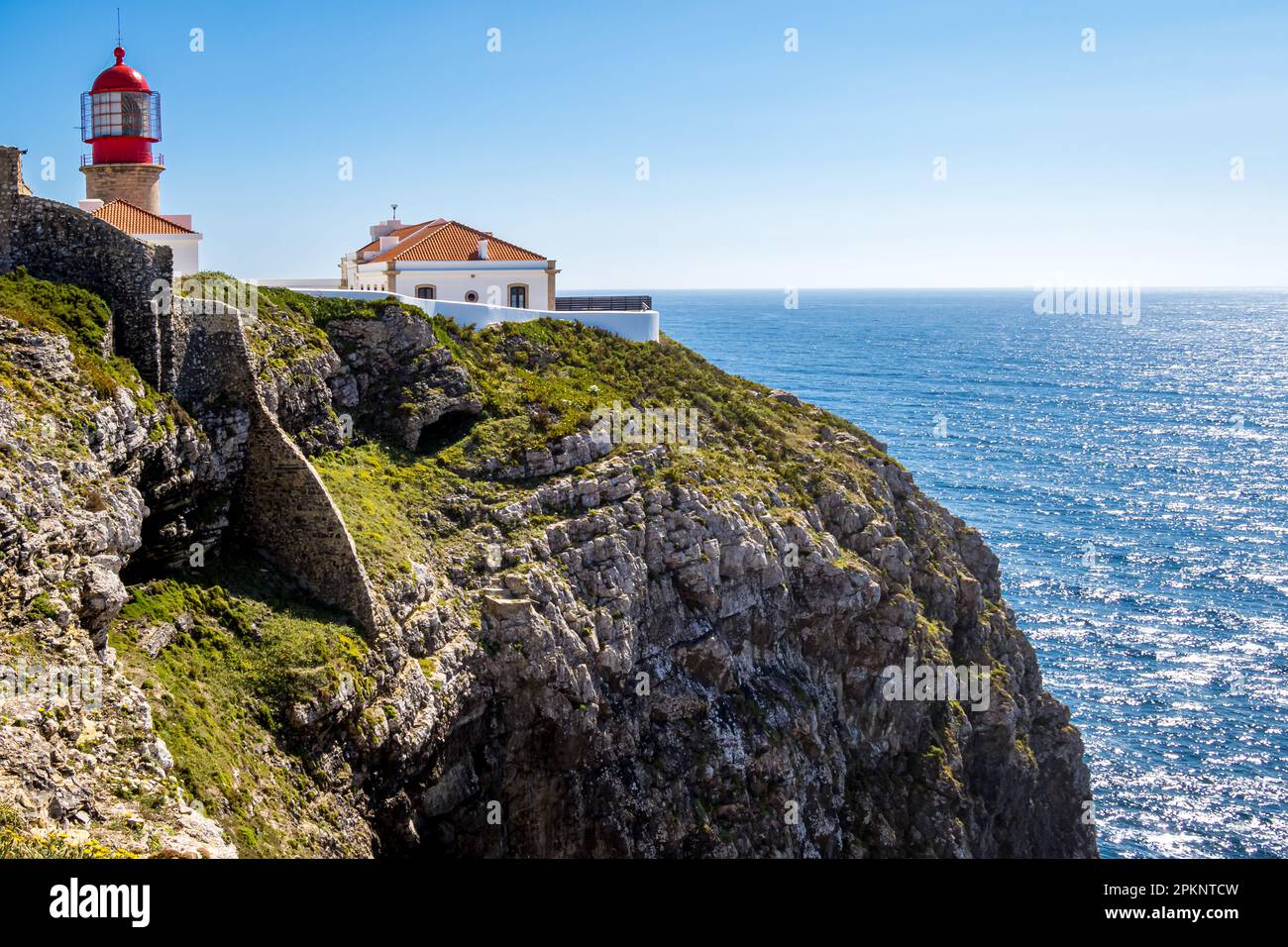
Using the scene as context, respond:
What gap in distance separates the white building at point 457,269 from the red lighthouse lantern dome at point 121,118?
9.74 meters

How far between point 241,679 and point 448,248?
2930cm

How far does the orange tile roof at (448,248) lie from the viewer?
49.4 meters

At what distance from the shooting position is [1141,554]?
77.4 meters

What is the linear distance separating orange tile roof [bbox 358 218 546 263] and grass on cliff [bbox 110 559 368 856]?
78.0 ft

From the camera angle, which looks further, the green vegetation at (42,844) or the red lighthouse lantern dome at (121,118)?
the red lighthouse lantern dome at (121,118)

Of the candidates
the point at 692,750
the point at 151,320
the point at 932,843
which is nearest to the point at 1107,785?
the point at 932,843

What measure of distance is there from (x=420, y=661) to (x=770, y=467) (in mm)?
19699

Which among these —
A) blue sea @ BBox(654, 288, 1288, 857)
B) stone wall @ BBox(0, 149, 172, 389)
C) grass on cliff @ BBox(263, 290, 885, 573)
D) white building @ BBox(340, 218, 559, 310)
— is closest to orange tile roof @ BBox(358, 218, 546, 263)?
white building @ BBox(340, 218, 559, 310)

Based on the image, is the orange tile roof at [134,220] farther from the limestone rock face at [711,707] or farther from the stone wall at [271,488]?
the limestone rock face at [711,707]

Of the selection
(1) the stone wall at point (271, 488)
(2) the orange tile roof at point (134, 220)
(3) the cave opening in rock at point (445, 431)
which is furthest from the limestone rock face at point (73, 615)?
(2) the orange tile roof at point (134, 220)

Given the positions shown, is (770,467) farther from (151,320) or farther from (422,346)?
(151,320)

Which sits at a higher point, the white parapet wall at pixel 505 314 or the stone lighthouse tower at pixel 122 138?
the stone lighthouse tower at pixel 122 138

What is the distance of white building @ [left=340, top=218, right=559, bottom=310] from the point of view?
4862cm

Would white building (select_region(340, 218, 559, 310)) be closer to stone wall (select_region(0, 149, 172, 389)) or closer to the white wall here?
the white wall
